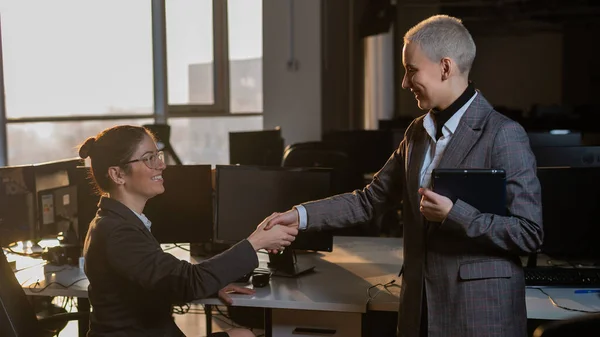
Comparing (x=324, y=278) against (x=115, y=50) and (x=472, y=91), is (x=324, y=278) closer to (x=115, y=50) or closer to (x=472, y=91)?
(x=472, y=91)

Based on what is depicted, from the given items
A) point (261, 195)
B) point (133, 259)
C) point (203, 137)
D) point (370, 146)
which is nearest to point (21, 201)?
point (261, 195)

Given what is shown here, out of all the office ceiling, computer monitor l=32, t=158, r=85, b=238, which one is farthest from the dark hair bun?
the office ceiling

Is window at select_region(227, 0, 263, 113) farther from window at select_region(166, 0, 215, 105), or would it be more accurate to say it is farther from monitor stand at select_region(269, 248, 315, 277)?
monitor stand at select_region(269, 248, 315, 277)

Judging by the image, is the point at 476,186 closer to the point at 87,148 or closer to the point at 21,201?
the point at 87,148

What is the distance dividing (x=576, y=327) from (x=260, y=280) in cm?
158

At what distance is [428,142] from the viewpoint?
2189 millimetres

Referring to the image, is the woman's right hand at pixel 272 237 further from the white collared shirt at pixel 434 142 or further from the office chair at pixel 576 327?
the office chair at pixel 576 327

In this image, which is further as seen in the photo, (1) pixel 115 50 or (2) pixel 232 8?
(2) pixel 232 8

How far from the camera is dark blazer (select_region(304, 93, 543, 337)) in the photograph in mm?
2010

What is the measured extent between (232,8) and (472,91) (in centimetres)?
643

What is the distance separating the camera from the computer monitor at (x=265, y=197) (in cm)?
301

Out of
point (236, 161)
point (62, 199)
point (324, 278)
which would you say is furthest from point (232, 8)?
point (324, 278)

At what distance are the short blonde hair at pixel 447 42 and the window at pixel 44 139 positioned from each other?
3238mm

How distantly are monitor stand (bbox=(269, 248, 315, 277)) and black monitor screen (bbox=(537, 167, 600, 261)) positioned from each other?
1025mm
